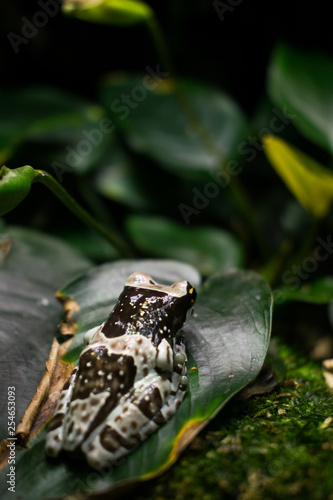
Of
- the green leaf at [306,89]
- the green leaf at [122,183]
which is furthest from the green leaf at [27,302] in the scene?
the green leaf at [306,89]

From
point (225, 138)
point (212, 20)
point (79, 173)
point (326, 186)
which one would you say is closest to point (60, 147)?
point (79, 173)

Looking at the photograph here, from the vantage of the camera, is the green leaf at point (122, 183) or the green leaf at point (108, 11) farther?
the green leaf at point (122, 183)

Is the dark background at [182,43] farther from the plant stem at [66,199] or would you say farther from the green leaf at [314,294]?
the plant stem at [66,199]

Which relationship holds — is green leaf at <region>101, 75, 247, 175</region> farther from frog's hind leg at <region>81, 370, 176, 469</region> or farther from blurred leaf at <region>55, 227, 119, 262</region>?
frog's hind leg at <region>81, 370, 176, 469</region>

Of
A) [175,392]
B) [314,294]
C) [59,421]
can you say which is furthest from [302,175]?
[59,421]

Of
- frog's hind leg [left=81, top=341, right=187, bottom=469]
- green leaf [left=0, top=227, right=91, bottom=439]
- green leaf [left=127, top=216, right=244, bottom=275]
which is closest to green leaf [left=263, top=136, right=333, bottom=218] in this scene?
green leaf [left=127, top=216, right=244, bottom=275]

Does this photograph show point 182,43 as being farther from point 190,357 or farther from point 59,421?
point 59,421
